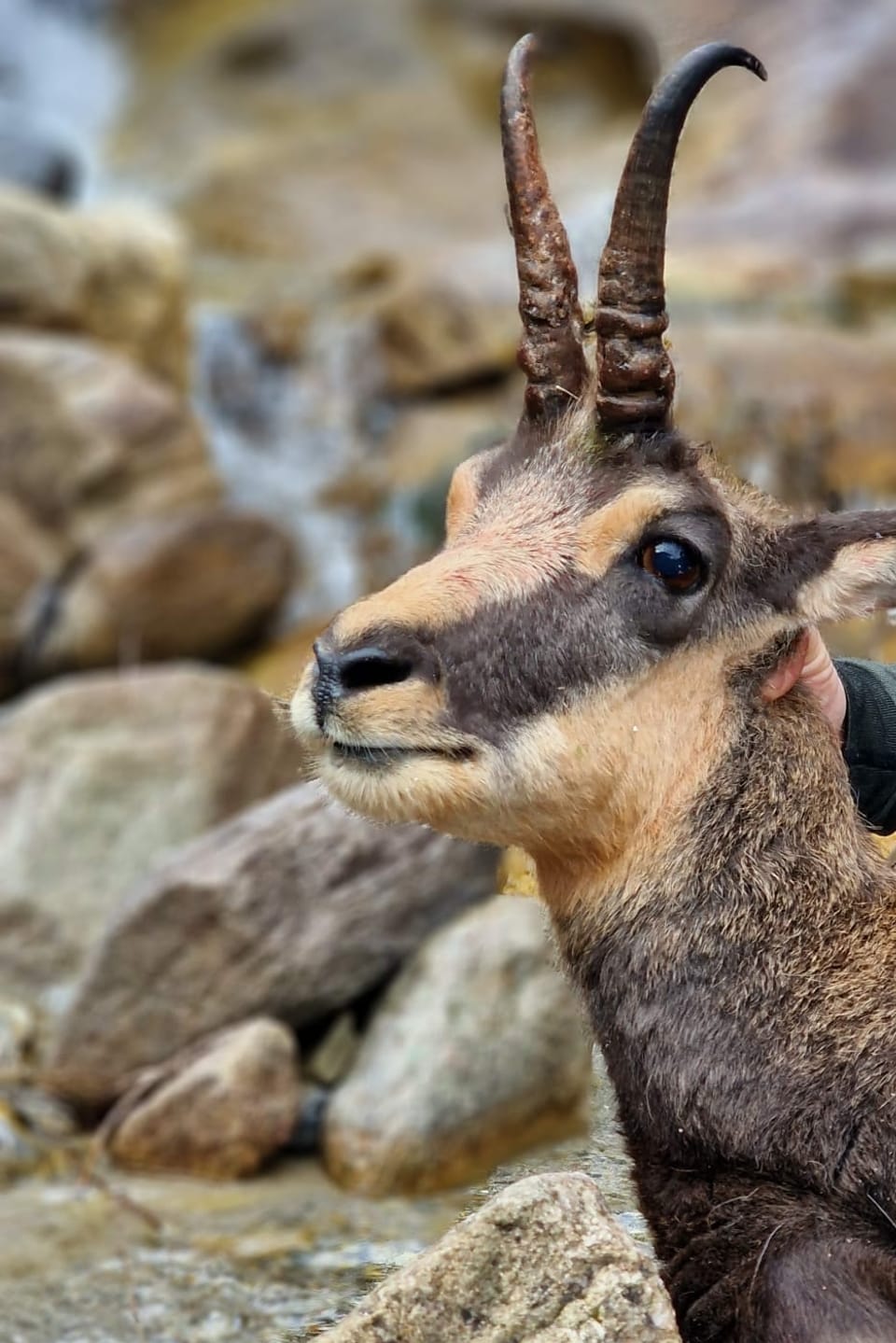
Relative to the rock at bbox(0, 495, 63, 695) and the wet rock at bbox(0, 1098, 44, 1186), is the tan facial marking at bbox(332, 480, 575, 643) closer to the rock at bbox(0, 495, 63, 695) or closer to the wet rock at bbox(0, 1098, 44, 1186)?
the wet rock at bbox(0, 1098, 44, 1186)

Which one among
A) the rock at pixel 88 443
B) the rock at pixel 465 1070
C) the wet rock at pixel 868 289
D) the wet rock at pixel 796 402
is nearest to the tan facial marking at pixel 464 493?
the rock at pixel 465 1070

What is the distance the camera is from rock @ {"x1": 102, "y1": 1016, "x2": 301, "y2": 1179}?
759 cm

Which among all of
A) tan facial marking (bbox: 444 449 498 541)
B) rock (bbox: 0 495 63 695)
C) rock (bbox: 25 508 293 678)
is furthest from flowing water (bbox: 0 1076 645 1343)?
rock (bbox: 0 495 63 695)

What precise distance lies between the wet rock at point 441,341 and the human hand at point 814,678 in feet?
47.6

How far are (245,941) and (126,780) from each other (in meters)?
2.37

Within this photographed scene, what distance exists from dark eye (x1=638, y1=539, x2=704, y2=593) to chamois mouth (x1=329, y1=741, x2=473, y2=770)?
744 mm

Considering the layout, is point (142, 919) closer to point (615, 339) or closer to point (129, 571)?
point (615, 339)

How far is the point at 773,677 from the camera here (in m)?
4.47

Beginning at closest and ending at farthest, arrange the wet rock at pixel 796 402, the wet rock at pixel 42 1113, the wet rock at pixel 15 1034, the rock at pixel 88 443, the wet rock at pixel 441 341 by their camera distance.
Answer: the wet rock at pixel 42 1113 → the wet rock at pixel 15 1034 → the wet rock at pixel 796 402 → the rock at pixel 88 443 → the wet rock at pixel 441 341

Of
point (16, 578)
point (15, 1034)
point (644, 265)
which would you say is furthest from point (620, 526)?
point (16, 578)

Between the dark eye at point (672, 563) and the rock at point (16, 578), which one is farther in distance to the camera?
the rock at point (16, 578)

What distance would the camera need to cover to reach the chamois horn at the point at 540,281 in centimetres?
473

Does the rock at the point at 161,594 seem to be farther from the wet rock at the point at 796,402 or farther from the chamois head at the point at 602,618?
the chamois head at the point at 602,618

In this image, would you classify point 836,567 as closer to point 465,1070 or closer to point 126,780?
point 465,1070
